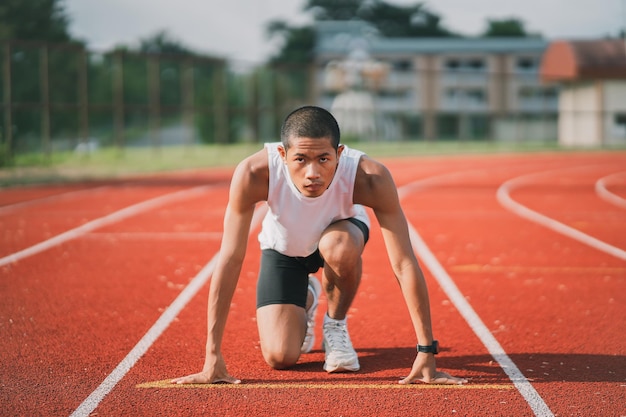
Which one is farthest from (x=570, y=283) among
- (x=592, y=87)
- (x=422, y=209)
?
(x=592, y=87)

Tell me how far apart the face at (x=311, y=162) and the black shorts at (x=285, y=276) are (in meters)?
0.67

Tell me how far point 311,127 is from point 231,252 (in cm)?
73

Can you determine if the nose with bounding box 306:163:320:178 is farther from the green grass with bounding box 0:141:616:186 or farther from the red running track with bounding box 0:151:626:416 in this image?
the green grass with bounding box 0:141:616:186

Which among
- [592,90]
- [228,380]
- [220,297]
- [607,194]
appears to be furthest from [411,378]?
[592,90]

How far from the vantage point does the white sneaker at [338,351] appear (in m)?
4.41

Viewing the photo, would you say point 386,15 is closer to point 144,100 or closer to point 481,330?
point 144,100

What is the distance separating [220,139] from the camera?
2745 centimetres

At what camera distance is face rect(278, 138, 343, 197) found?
3.94 m

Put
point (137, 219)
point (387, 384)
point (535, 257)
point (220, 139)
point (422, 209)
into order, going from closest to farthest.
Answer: point (387, 384) < point (535, 257) < point (137, 219) < point (422, 209) < point (220, 139)

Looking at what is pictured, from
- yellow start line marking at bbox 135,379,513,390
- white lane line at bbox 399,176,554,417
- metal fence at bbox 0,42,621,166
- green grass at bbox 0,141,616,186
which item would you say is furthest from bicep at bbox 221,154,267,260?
metal fence at bbox 0,42,621,166

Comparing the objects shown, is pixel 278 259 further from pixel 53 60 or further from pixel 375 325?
pixel 53 60

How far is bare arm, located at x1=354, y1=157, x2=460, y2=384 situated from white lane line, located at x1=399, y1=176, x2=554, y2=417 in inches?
12.6

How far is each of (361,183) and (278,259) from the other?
2.53ft

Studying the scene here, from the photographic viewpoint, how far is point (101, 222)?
11000 millimetres
